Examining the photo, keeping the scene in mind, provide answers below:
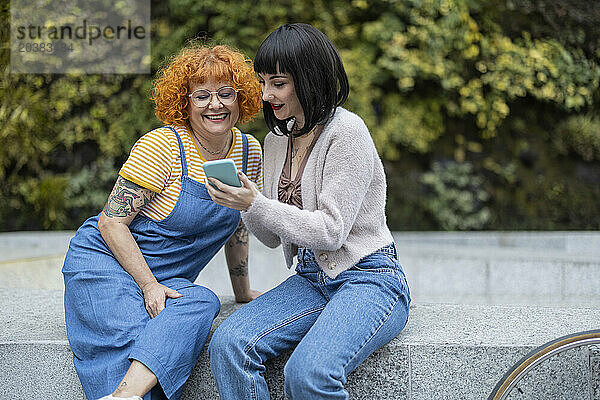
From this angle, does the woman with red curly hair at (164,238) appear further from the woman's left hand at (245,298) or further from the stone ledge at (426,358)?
the woman's left hand at (245,298)

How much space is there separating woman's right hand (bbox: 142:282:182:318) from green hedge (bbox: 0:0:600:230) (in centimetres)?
458

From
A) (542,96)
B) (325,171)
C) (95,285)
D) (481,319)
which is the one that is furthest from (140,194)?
(542,96)

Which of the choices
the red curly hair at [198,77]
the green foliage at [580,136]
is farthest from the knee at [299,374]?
the green foliage at [580,136]

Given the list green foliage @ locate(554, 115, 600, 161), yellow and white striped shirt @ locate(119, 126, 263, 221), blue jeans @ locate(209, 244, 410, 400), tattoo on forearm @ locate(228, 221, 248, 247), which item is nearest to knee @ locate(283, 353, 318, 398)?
blue jeans @ locate(209, 244, 410, 400)

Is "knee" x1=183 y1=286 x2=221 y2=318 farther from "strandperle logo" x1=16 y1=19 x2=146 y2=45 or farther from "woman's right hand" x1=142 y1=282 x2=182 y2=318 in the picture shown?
"strandperle logo" x1=16 y1=19 x2=146 y2=45

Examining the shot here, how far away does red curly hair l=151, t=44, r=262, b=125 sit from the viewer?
2.24m

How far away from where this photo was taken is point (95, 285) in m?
2.16

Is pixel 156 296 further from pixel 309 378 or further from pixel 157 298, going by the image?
pixel 309 378

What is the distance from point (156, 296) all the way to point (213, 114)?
0.59m

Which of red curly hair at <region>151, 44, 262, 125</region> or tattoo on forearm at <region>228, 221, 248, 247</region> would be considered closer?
red curly hair at <region>151, 44, 262, 125</region>

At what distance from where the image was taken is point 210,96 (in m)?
2.24

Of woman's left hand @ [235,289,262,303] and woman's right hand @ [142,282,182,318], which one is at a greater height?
woman's right hand @ [142,282,182,318]

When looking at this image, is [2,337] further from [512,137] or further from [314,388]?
[512,137]

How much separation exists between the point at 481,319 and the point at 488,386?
12.2 inches
